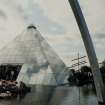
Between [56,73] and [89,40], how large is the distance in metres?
75.5

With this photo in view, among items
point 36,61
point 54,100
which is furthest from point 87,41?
point 36,61

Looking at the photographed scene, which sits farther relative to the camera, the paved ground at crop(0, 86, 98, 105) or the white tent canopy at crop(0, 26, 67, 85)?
A: the white tent canopy at crop(0, 26, 67, 85)

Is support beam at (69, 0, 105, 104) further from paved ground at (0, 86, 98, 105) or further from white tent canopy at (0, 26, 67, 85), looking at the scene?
white tent canopy at (0, 26, 67, 85)

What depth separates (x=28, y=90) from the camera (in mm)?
81000

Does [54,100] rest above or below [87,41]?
below

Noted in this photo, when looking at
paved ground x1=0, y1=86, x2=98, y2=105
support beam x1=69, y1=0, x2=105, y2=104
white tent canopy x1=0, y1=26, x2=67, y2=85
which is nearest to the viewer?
support beam x1=69, y1=0, x2=105, y2=104

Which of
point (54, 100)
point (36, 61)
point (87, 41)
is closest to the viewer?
point (87, 41)

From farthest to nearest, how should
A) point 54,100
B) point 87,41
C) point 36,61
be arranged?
→ point 36,61 < point 54,100 < point 87,41

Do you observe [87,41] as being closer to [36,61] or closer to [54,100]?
[54,100]

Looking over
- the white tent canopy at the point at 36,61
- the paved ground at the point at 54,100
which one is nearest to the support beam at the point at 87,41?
the paved ground at the point at 54,100

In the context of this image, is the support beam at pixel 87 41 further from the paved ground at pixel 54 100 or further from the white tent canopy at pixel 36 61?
the white tent canopy at pixel 36 61

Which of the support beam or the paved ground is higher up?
the support beam

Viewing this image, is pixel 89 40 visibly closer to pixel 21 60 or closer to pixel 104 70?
pixel 21 60

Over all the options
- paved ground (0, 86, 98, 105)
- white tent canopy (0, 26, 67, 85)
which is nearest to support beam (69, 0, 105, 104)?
paved ground (0, 86, 98, 105)
